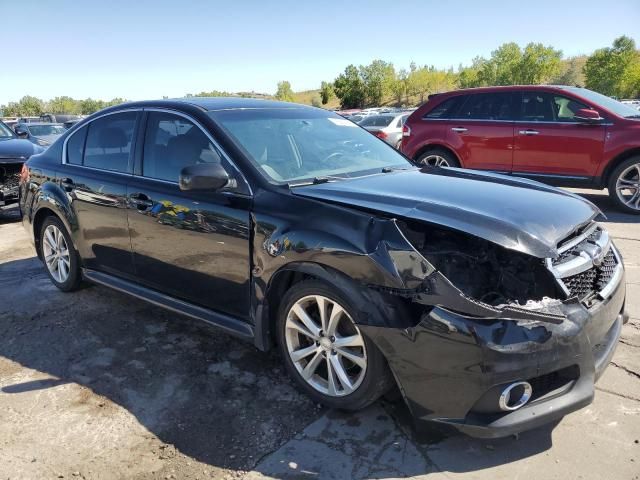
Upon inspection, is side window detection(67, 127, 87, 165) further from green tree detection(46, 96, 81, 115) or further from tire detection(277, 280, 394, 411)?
green tree detection(46, 96, 81, 115)

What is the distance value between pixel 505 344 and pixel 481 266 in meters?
0.59

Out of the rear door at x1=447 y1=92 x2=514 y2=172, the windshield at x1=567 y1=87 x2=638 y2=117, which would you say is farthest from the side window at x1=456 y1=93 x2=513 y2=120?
the windshield at x1=567 y1=87 x2=638 y2=117

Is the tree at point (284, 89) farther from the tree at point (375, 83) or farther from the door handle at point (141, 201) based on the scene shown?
the door handle at point (141, 201)

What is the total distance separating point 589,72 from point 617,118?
66835mm

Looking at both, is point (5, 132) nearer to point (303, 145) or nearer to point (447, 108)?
point (447, 108)

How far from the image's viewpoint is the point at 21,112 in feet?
253

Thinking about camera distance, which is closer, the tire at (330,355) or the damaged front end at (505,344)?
the damaged front end at (505,344)

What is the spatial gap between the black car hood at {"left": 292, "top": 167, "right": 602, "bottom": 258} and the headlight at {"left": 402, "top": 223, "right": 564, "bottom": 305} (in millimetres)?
92

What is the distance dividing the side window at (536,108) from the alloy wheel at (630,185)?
1304 mm

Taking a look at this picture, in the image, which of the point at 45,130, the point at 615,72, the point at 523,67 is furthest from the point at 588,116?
the point at 523,67

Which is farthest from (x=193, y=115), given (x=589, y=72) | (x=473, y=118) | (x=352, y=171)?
(x=589, y=72)

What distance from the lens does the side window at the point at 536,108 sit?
7.91 meters

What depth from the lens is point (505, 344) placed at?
229 centimetres

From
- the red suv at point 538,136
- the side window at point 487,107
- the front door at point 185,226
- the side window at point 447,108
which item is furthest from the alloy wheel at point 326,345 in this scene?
the side window at point 447,108
